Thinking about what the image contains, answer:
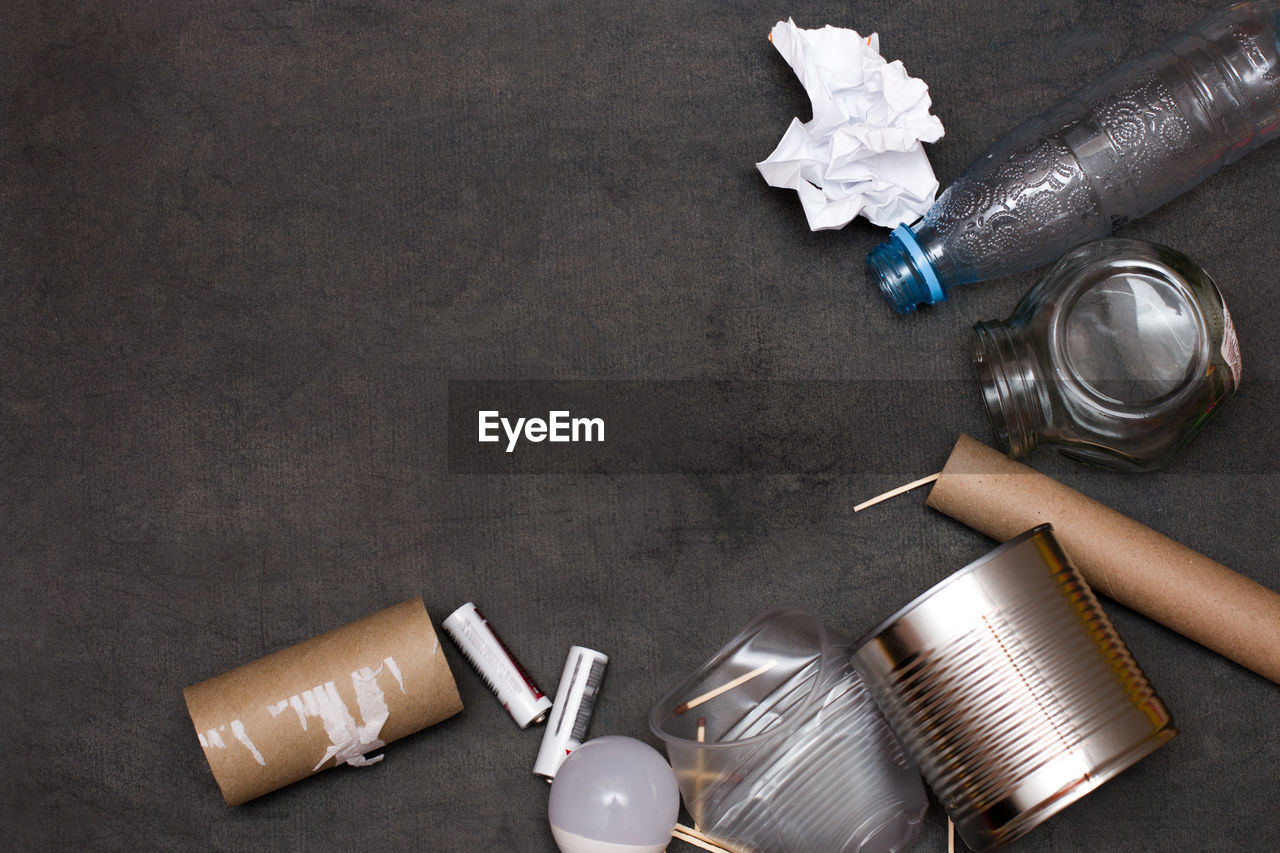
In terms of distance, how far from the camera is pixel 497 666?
85 cm

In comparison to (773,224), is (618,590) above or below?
below

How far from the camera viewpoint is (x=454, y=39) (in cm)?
95

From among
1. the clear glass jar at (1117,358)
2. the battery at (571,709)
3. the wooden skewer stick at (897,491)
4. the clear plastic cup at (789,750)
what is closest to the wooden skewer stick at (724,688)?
the clear plastic cup at (789,750)

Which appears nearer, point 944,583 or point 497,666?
point 944,583

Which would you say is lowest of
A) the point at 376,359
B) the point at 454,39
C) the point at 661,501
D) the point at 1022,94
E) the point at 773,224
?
the point at 661,501

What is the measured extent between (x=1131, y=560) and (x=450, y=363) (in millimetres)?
735

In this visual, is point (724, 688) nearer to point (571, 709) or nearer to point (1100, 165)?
point (571, 709)

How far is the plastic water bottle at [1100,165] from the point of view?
2.85 ft

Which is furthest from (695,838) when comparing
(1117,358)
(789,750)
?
(1117,358)

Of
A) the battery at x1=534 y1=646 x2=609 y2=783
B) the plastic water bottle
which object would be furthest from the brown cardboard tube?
the battery at x1=534 y1=646 x2=609 y2=783

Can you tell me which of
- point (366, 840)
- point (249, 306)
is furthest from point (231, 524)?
point (366, 840)

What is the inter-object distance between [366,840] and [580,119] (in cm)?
81

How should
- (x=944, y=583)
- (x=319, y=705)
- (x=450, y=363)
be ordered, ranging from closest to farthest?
(x=944, y=583) → (x=319, y=705) → (x=450, y=363)

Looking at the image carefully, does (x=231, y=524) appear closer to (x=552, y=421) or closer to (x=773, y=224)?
(x=552, y=421)
